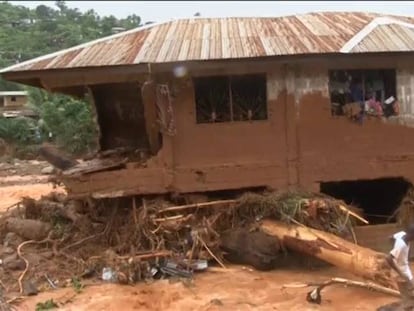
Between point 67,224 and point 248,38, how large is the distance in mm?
4921

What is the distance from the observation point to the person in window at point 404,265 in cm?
780

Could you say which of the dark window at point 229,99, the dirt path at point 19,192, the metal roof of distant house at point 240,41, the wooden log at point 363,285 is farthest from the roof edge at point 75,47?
the dirt path at point 19,192

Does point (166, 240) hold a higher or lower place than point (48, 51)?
lower

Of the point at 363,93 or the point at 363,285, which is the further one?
the point at 363,93

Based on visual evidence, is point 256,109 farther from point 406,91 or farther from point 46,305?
point 46,305

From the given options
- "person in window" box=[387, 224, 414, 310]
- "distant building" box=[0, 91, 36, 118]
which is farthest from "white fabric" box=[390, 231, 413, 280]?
"distant building" box=[0, 91, 36, 118]

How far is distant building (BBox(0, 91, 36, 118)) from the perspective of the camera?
3612 centimetres

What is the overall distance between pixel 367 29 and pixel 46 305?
740 cm

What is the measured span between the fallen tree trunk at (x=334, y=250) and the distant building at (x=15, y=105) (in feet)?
90.7

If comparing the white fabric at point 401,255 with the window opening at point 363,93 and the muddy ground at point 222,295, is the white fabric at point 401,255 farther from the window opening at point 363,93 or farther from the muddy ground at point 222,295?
the window opening at point 363,93

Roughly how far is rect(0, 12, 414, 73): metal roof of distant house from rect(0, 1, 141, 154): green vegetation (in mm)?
8331

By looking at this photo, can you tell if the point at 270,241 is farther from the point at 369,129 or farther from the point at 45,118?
the point at 45,118

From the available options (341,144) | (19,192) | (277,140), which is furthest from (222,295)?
(19,192)

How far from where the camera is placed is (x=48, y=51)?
137ft
